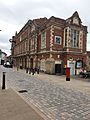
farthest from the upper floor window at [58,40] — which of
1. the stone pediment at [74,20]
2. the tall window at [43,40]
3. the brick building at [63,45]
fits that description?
the tall window at [43,40]

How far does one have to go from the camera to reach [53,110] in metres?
7.46

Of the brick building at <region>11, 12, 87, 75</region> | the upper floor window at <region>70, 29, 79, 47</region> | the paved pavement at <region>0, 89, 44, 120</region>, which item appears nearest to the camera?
the paved pavement at <region>0, 89, 44, 120</region>

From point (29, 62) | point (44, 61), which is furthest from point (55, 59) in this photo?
point (29, 62)

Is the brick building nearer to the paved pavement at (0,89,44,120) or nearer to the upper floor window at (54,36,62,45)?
the upper floor window at (54,36,62,45)

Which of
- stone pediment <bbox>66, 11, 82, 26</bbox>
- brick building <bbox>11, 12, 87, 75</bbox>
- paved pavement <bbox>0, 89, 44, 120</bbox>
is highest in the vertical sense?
stone pediment <bbox>66, 11, 82, 26</bbox>

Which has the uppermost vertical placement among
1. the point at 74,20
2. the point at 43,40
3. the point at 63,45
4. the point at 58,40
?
the point at 74,20

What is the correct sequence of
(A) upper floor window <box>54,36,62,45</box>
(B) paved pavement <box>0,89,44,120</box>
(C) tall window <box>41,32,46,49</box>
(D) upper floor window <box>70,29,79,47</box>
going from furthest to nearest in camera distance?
(C) tall window <box>41,32,46,49</box>, (D) upper floor window <box>70,29,79,47</box>, (A) upper floor window <box>54,36,62,45</box>, (B) paved pavement <box>0,89,44,120</box>

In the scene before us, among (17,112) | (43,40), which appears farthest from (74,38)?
(17,112)

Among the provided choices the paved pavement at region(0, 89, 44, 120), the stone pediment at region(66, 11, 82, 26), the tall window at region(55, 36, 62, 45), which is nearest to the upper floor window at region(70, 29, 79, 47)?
the stone pediment at region(66, 11, 82, 26)

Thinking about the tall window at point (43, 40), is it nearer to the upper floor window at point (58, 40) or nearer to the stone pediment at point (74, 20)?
the upper floor window at point (58, 40)

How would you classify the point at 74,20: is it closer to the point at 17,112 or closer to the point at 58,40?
the point at 58,40

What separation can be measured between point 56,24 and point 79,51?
233 inches

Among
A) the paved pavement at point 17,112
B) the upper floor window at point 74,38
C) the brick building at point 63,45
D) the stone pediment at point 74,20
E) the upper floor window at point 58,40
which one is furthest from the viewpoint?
the upper floor window at point 74,38

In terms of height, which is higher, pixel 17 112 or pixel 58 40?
pixel 58 40
